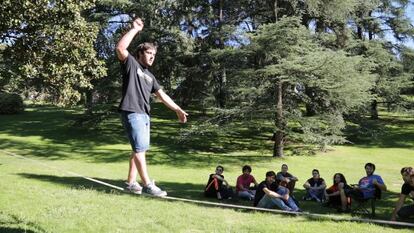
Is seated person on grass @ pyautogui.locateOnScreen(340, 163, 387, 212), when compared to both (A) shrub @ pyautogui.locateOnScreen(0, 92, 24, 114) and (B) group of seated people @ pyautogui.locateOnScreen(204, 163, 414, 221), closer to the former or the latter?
(B) group of seated people @ pyautogui.locateOnScreen(204, 163, 414, 221)

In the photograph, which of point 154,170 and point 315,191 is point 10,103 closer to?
point 154,170

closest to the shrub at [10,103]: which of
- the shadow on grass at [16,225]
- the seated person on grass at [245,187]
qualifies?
the seated person on grass at [245,187]

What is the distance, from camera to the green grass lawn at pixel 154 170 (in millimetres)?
7914

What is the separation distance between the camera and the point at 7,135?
26.4 m

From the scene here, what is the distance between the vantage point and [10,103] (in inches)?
1409

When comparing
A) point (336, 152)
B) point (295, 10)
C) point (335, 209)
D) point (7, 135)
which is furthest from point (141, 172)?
point (7, 135)

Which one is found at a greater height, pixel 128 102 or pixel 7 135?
pixel 128 102

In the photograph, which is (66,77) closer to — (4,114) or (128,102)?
(128,102)

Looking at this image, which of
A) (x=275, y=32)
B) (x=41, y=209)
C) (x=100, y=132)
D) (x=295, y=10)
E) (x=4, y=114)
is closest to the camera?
(x=41, y=209)

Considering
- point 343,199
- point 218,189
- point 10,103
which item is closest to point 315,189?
point 343,199

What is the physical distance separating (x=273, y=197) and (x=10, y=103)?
3090 cm

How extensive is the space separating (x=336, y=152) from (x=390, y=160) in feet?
9.45

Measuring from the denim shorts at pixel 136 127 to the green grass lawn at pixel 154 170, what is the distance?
11.2 feet

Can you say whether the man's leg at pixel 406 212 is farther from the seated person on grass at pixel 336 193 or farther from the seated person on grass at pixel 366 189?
the seated person on grass at pixel 336 193
